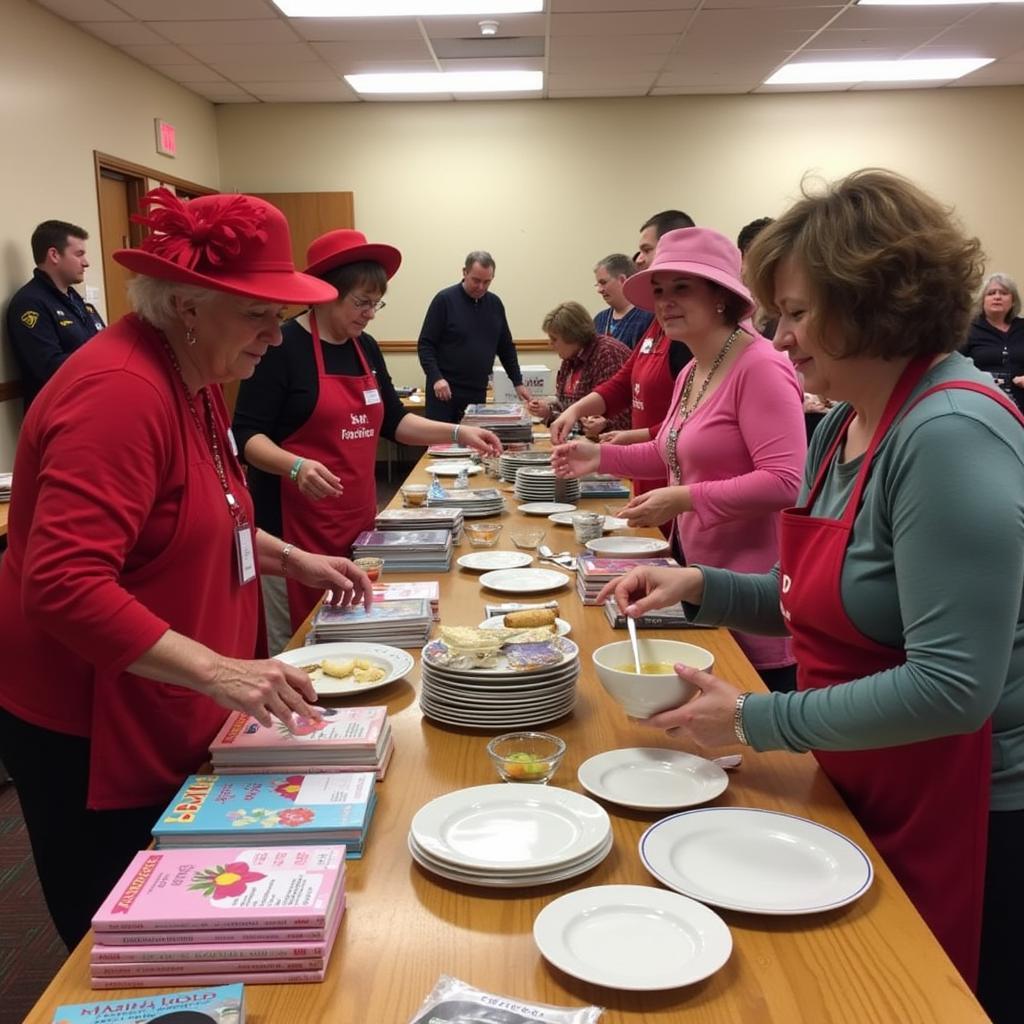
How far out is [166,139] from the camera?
25.8 feet

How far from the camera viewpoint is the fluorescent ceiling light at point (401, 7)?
603cm

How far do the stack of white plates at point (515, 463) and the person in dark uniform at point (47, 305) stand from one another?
119 inches

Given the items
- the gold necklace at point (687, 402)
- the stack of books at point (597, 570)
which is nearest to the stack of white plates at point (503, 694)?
the stack of books at point (597, 570)

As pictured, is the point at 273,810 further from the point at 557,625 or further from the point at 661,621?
the point at 661,621

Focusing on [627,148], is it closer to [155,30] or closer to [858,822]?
[155,30]

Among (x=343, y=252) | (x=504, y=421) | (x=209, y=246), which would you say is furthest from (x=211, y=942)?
(x=504, y=421)

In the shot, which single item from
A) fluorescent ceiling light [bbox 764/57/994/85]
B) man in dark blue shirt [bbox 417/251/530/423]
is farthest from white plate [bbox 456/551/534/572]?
fluorescent ceiling light [bbox 764/57/994/85]

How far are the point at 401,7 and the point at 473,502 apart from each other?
14.4ft

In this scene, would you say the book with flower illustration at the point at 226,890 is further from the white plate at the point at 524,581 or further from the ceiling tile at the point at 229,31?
the ceiling tile at the point at 229,31

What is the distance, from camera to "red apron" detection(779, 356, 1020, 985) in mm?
1288

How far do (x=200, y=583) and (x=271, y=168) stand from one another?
8.51 meters

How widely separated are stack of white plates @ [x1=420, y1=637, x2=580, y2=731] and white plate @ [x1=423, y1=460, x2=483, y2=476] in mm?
2184

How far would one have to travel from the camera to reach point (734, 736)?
1.32 meters

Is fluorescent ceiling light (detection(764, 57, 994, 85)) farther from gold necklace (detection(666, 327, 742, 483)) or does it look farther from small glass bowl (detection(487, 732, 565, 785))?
small glass bowl (detection(487, 732, 565, 785))
